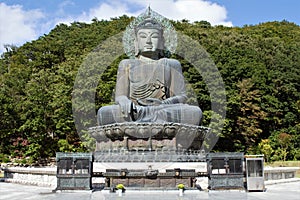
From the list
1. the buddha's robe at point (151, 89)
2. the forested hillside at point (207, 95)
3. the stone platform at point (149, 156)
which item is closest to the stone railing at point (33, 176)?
the stone platform at point (149, 156)

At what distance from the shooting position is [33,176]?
11461mm

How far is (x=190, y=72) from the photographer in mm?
25453

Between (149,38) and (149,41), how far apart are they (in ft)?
0.36

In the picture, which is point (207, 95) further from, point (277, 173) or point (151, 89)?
point (277, 173)

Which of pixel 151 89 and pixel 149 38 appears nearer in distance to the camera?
pixel 151 89

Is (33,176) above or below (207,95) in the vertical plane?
below

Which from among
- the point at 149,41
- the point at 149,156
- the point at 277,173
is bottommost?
the point at 277,173

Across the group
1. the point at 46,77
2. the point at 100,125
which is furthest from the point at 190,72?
the point at 100,125

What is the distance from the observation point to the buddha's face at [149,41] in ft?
46.8

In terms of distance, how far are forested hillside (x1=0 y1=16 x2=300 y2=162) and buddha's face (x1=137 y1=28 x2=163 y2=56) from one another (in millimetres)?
8924

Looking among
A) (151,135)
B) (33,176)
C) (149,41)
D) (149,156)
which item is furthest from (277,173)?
(33,176)

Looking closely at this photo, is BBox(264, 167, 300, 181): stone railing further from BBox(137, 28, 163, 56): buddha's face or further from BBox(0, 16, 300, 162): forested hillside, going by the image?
BBox(0, 16, 300, 162): forested hillside

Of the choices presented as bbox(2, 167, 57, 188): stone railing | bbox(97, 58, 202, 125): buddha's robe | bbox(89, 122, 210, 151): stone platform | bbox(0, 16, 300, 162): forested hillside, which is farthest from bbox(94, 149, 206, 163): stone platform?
bbox(0, 16, 300, 162): forested hillside

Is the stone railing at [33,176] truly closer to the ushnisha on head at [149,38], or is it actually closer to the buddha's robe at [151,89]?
the buddha's robe at [151,89]
